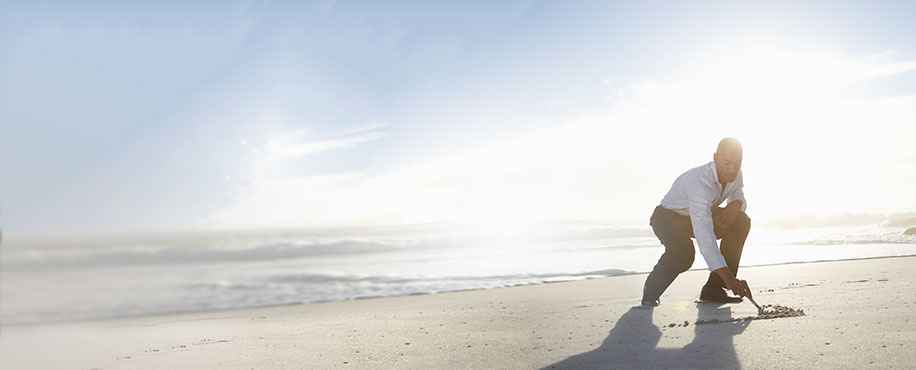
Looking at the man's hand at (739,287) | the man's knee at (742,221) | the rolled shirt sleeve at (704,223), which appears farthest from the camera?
the man's knee at (742,221)

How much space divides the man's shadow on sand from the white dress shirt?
1.55 ft

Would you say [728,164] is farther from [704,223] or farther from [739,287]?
[739,287]

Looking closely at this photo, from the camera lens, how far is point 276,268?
422 inches

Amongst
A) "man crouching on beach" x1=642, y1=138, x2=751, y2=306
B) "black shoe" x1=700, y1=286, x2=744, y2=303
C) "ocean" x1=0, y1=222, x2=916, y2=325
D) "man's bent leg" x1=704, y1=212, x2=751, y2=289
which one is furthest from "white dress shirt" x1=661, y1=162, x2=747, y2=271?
"ocean" x1=0, y1=222, x2=916, y2=325

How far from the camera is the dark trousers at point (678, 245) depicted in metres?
4.52

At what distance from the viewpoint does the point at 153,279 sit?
330 inches

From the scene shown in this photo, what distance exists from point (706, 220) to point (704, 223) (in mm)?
30

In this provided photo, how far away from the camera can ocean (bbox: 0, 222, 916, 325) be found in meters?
5.60

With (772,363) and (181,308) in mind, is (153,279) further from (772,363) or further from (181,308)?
(772,363)

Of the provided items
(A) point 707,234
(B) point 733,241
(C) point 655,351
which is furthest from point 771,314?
(C) point 655,351

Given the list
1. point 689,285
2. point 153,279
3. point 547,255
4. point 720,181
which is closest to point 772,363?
point 720,181

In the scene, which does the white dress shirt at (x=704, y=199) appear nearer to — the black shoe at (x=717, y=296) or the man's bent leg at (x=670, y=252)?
the man's bent leg at (x=670, y=252)

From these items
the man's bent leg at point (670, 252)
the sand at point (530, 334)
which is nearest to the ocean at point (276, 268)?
the sand at point (530, 334)

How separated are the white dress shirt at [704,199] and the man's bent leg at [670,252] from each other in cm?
8
